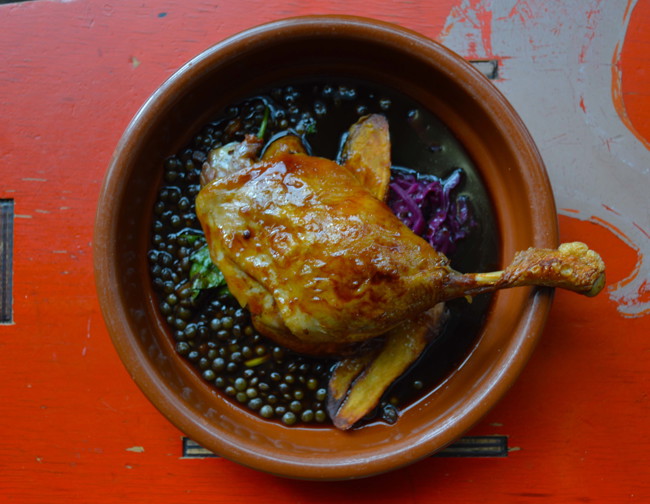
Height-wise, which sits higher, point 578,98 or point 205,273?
point 578,98

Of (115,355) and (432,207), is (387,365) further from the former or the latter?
(115,355)

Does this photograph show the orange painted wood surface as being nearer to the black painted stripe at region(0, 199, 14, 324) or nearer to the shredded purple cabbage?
the black painted stripe at region(0, 199, 14, 324)

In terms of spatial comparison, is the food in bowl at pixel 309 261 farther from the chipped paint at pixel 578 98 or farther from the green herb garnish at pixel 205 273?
the chipped paint at pixel 578 98

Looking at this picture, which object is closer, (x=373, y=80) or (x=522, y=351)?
(x=522, y=351)

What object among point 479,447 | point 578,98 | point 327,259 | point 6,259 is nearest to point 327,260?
point 327,259

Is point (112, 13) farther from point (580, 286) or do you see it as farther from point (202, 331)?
point (580, 286)

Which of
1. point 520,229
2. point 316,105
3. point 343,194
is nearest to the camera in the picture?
point 343,194

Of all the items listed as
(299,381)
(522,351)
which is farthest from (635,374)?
(299,381)
